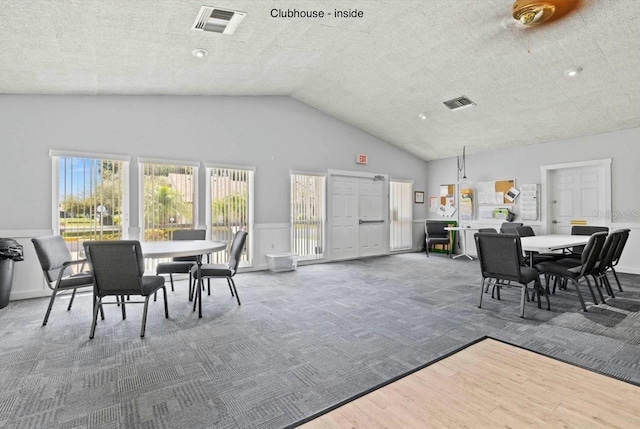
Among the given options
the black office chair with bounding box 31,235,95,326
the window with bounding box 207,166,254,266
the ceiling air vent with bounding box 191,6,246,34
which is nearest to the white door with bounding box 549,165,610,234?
the window with bounding box 207,166,254,266

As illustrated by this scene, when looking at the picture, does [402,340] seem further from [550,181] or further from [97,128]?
[550,181]

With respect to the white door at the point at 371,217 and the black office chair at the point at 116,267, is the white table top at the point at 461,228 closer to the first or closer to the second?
the white door at the point at 371,217

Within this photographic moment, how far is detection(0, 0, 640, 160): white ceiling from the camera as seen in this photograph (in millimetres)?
3344

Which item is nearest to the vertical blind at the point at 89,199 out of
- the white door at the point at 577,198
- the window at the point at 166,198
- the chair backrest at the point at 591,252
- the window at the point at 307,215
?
the window at the point at 166,198

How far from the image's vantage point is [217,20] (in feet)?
11.8

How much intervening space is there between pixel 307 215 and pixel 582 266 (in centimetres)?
483

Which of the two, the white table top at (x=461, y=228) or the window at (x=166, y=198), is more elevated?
the window at (x=166, y=198)

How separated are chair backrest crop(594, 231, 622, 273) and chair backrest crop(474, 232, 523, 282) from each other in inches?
50.6

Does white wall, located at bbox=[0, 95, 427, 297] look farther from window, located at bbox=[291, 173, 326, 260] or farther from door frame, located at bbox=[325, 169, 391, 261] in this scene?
window, located at bbox=[291, 173, 326, 260]

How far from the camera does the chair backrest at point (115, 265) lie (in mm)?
2957

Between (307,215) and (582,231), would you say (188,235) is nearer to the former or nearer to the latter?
(307,215)

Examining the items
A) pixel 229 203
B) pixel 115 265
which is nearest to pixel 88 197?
pixel 229 203

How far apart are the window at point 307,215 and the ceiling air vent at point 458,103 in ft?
9.49

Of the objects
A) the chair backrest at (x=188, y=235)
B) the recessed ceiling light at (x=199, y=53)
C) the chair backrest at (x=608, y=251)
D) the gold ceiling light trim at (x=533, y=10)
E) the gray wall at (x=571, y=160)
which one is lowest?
the chair backrest at (x=608, y=251)
